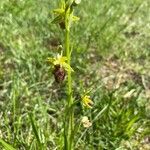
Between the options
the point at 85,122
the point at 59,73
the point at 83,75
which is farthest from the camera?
the point at 83,75

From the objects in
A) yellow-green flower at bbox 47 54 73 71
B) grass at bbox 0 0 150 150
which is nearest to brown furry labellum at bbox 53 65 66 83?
yellow-green flower at bbox 47 54 73 71

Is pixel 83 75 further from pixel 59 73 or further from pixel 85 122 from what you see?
pixel 59 73

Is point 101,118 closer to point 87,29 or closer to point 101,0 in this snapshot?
point 87,29

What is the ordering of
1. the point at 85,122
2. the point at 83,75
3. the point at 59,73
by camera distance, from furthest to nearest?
the point at 83,75, the point at 85,122, the point at 59,73

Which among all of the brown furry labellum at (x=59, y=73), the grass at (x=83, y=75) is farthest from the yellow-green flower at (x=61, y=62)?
the grass at (x=83, y=75)

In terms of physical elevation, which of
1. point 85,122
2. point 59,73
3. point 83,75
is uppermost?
point 59,73

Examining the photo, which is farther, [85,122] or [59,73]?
[85,122]

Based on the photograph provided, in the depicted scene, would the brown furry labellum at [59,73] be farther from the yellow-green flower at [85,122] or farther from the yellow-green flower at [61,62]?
the yellow-green flower at [85,122]

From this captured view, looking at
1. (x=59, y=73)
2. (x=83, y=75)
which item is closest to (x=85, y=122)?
(x=59, y=73)

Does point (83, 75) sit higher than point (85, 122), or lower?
higher

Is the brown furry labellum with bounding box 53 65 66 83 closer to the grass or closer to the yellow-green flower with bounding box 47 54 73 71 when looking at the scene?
the yellow-green flower with bounding box 47 54 73 71
